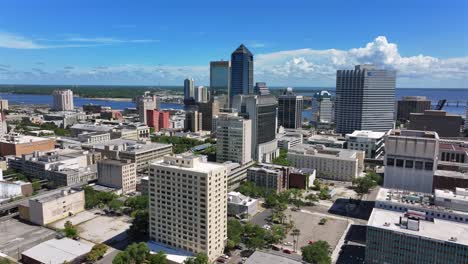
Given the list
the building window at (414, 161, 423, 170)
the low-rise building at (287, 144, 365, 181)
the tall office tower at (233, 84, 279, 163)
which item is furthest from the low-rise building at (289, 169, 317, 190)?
the building window at (414, 161, 423, 170)

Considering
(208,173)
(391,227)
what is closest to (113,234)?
(208,173)

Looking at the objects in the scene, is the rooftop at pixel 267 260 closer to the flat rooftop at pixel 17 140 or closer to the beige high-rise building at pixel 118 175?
the beige high-rise building at pixel 118 175

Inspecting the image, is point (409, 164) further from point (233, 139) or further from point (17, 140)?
point (17, 140)

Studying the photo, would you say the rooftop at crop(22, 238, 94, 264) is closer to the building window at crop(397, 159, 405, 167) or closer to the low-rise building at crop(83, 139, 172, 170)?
the low-rise building at crop(83, 139, 172, 170)

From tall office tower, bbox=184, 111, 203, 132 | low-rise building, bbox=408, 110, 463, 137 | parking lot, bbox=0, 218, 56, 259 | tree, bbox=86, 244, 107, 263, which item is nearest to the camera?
tree, bbox=86, 244, 107, 263

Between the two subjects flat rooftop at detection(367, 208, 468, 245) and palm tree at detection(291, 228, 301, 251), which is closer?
flat rooftop at detection(367, 208, 468, 245)

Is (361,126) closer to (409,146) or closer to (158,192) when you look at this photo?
(409,146)

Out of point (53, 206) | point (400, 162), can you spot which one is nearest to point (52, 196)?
point (53, 206)
